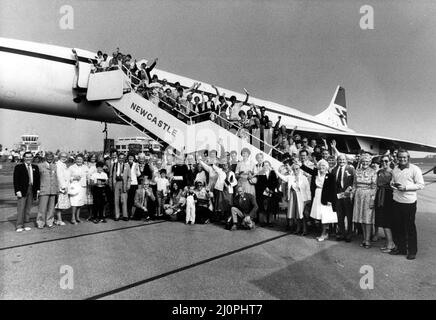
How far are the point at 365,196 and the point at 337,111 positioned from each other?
86.4 ft

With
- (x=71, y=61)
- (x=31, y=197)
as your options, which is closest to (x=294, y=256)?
(x=31, y=197)

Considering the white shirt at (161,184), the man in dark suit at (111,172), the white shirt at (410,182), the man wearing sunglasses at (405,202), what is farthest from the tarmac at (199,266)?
the white shirt at (161,184)

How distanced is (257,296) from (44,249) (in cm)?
361

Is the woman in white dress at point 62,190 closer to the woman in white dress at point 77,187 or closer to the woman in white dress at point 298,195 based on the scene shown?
the woman in white dress at point 77,187

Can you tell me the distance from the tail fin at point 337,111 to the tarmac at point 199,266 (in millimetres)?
23729

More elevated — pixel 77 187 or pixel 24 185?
pixel 24 185

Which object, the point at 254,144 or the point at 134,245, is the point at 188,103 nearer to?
the point at 254,144

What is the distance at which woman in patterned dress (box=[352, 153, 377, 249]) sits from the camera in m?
5.23

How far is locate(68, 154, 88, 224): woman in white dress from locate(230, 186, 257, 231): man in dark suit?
3599mm

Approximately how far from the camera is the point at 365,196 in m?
5.31

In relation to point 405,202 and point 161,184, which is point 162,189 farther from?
point 405,202

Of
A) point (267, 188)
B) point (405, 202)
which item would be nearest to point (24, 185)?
point (267, 188)

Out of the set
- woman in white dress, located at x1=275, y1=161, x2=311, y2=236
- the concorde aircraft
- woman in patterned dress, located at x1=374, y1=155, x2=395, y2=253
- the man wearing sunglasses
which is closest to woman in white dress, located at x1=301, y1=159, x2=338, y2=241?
woman in white dress, located at x1=275, y1=161, x2=311, y2=236

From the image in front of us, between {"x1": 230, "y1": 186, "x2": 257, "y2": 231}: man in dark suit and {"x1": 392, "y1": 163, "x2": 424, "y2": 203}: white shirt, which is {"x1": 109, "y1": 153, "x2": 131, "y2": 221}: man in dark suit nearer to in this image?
{"x1": 230, "y1": 186, "x2": 257, "y2": 231}: man in dark suit
